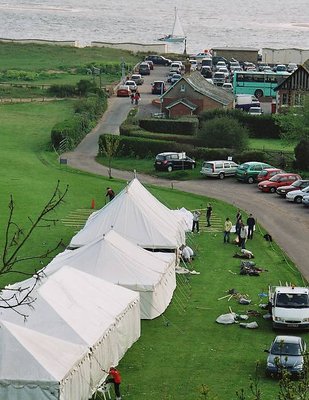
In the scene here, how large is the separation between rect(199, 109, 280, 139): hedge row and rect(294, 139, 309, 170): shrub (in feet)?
45.5

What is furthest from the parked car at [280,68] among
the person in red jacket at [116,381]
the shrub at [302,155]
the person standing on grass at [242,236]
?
the person in red jacket at [116,381]

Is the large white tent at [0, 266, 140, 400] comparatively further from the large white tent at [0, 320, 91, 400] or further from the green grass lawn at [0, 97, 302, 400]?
the green grass lawn at [0, 97, 302, 400]

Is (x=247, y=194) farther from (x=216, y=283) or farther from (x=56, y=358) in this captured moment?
(x=56, y=358)

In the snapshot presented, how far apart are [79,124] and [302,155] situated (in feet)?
55.4

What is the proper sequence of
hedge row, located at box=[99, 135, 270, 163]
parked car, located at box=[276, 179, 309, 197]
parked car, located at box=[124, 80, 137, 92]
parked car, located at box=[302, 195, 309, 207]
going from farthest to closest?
1. parked car, located at box=[124, 80, 137, 92]
2. hedge row, located at box=[99, 135, 270, 163]
3. parked car, located at box=[276, 179, 309, 197]
4. parked car, located at box=[302, 195, 309, 207]

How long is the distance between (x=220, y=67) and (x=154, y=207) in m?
71.1

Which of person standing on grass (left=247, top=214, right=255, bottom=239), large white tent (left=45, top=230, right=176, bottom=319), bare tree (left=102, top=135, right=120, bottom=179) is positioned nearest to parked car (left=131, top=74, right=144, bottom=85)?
bare tree (left=102, top=135, right=120, bottom=179)

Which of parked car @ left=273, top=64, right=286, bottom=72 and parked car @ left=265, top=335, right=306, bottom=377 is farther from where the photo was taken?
parked car @ left=273, top=64, right=286, bottom=72

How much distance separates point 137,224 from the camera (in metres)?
40.8

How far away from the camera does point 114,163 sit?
66125 mm

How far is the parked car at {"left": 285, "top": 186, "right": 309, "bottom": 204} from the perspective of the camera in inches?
2172

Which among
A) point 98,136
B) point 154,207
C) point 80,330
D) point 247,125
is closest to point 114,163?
point 98,136

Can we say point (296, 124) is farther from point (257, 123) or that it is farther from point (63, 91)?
point (63, 91)

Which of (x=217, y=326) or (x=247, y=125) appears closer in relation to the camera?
(x=217, y=326)
